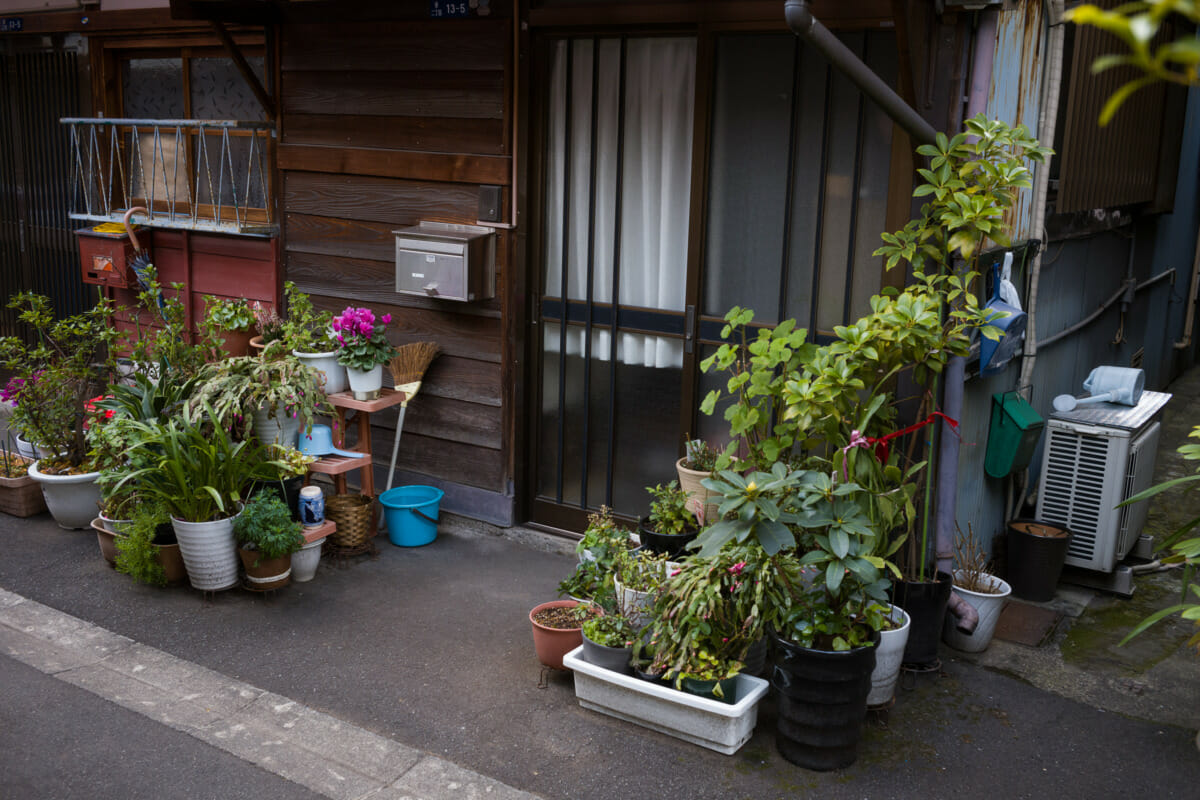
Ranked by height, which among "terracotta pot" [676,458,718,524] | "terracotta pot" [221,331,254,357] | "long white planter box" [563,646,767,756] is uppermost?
"terracotta pot" [221,331,254,357]

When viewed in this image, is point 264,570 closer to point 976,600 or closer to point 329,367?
point 329,367

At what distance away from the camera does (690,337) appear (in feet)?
19.8

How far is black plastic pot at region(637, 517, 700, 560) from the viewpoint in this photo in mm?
5223

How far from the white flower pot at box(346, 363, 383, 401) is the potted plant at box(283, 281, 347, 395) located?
0.10 m

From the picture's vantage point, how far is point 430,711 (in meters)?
4.67

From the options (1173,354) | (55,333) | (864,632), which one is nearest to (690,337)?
(864,632)

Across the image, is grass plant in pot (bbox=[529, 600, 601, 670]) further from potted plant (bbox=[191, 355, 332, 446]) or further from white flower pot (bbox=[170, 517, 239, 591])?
potted plant (bbox=[191, 355, 332, 446])

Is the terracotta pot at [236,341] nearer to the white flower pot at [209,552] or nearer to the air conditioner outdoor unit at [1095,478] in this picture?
the white flower pot at [209,552]

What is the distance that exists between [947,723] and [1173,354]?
9.09 m

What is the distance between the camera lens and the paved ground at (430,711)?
4152mm

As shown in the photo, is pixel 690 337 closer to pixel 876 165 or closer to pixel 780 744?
pixel 876 165

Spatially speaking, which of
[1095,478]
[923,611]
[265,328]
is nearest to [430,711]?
[923,611]

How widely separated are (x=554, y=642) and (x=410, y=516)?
203 cm

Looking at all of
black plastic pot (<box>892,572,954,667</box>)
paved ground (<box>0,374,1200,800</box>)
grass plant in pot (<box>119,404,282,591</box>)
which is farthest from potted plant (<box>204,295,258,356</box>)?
black plastic pot (<box>892,572,954,667</box>)
